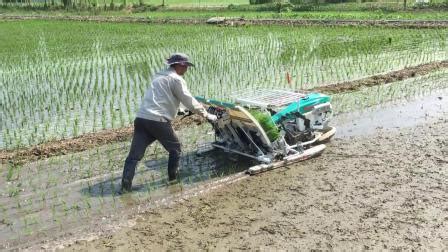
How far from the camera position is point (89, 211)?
15.9 ft

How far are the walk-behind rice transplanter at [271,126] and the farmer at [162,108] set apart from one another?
0.56 meters

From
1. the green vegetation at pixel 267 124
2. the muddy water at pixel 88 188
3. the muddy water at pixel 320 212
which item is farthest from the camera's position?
the green vegetation at pixel 267 124

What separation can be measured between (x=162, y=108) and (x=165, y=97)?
0.37ft

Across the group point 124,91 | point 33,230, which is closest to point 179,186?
point 33,230

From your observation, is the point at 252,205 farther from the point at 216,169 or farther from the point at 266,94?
the point at 266,94

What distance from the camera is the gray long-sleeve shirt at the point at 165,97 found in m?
5.06

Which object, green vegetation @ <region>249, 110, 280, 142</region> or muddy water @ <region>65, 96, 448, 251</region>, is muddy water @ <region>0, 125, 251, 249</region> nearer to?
muddy water @ <region>65, 96, 448, 251</region>

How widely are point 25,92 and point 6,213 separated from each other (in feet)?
18.8

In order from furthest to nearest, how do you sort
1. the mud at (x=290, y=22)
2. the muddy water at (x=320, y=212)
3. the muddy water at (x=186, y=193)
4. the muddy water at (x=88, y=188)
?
the mud at (x=290, y=22)
the muddy water at (x=88, y=188)
the muddy water at (x=186, y=193)
the muddy water at (x=320, y=212)

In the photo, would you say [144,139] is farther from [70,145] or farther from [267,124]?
[70,145]

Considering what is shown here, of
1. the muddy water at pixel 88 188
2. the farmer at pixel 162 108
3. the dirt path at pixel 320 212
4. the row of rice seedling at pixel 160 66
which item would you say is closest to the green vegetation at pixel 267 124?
the dirt path at pixel 320 212

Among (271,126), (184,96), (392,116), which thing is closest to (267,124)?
(271,126)

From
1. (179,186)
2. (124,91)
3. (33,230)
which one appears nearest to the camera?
(33,230)

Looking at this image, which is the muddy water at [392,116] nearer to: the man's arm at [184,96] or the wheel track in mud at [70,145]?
the wheel track in mud at [70,145]
